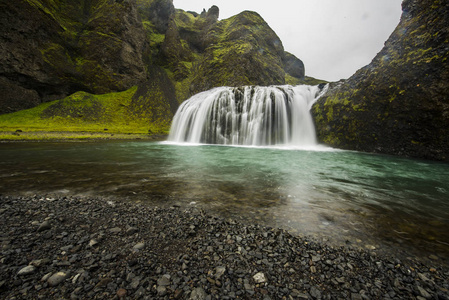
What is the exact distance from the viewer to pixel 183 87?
66.6 meters

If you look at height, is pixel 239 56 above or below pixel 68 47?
below

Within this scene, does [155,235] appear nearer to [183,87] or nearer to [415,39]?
[415,39]

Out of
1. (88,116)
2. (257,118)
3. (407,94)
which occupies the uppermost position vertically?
(407,94)

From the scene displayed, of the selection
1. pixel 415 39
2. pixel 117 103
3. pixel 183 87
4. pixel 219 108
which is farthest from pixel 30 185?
pixel 183 87

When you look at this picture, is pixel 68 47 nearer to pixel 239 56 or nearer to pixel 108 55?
pixel 108 55

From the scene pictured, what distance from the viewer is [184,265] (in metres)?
2.01

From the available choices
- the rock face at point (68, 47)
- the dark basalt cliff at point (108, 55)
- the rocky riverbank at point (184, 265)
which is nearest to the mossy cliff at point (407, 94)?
the rocky riverbank at point (184, 265)

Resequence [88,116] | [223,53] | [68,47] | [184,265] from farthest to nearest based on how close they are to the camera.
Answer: [223,53] < [68,47] < [88,116] < [184,265]

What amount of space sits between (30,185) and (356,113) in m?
20.5

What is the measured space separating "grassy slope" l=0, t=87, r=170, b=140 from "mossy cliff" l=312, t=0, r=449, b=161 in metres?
36.4

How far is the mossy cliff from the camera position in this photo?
10.9m

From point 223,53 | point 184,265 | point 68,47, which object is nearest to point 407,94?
point 184,265

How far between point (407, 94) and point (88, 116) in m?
53.9

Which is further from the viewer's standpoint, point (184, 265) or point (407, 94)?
point (407, 94)
